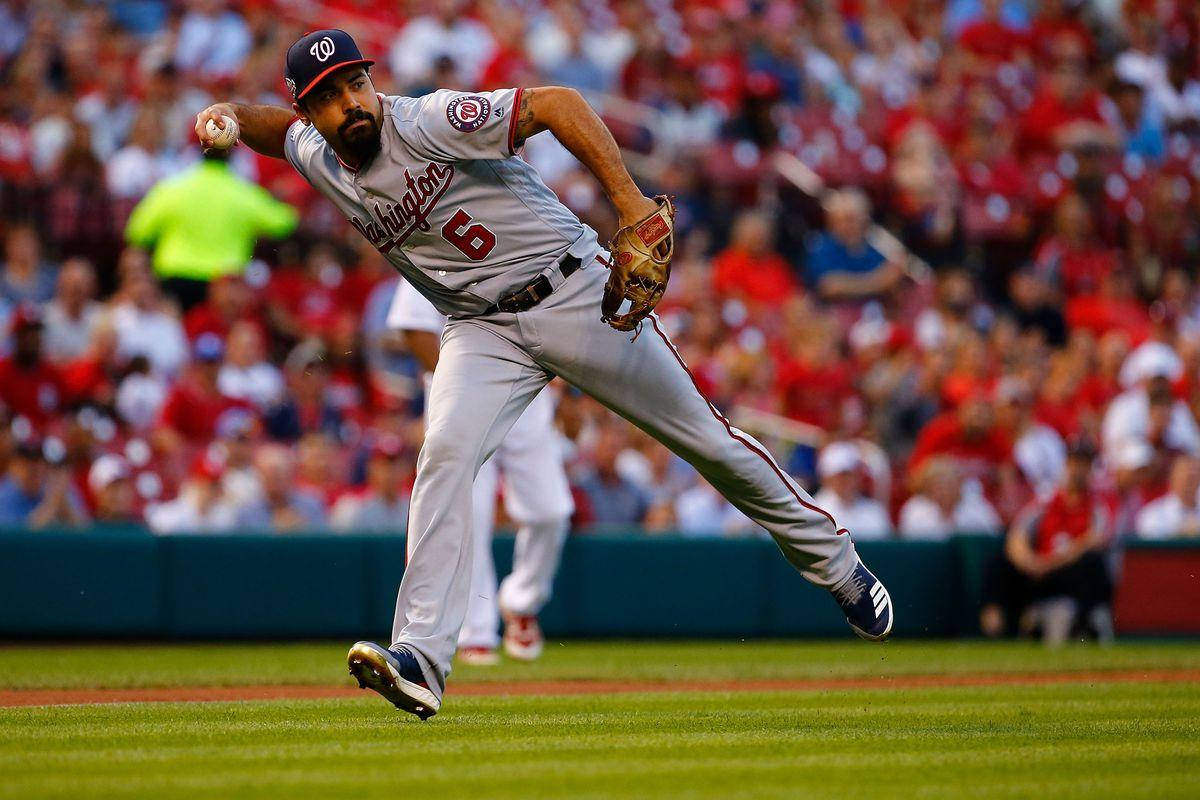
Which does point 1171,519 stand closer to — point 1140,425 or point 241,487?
point 1140,425

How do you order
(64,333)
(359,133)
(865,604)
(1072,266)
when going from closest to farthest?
(359,133)
(865,604)
(64,333)
(1072,266)

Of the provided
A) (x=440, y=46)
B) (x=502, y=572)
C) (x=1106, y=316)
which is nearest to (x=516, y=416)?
(x=502, y=572)

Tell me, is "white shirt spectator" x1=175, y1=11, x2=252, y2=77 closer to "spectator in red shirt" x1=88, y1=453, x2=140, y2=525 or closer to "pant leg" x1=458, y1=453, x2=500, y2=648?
"spectator in red shirt" x1=88, y1=453, x2=140, y2=525

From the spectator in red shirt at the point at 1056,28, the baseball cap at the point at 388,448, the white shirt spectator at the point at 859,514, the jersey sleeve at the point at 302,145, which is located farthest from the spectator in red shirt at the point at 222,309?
the spectator in red shirt at the point at 1056,28

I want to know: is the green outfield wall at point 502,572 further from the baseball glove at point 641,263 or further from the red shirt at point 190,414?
the baseball glove at point 641,263

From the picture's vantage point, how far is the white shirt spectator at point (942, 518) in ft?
39.3

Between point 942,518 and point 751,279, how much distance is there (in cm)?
303

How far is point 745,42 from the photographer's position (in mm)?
16703

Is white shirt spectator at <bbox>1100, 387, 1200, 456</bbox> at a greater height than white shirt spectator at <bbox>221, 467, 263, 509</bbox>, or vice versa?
white shirt spectator at <bbox>1100, 387, 1200, 456</bbox>

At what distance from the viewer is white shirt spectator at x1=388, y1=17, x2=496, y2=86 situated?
14.8 m

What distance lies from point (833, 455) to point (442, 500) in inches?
245

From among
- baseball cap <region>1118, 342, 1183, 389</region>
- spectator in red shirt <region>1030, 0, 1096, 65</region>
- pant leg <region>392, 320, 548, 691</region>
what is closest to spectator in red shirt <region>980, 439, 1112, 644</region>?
baseball cap <region>1118, 342, 1183, 389</region>

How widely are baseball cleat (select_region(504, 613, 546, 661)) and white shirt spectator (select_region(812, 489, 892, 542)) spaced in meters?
3.25

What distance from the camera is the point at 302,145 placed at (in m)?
6.02
